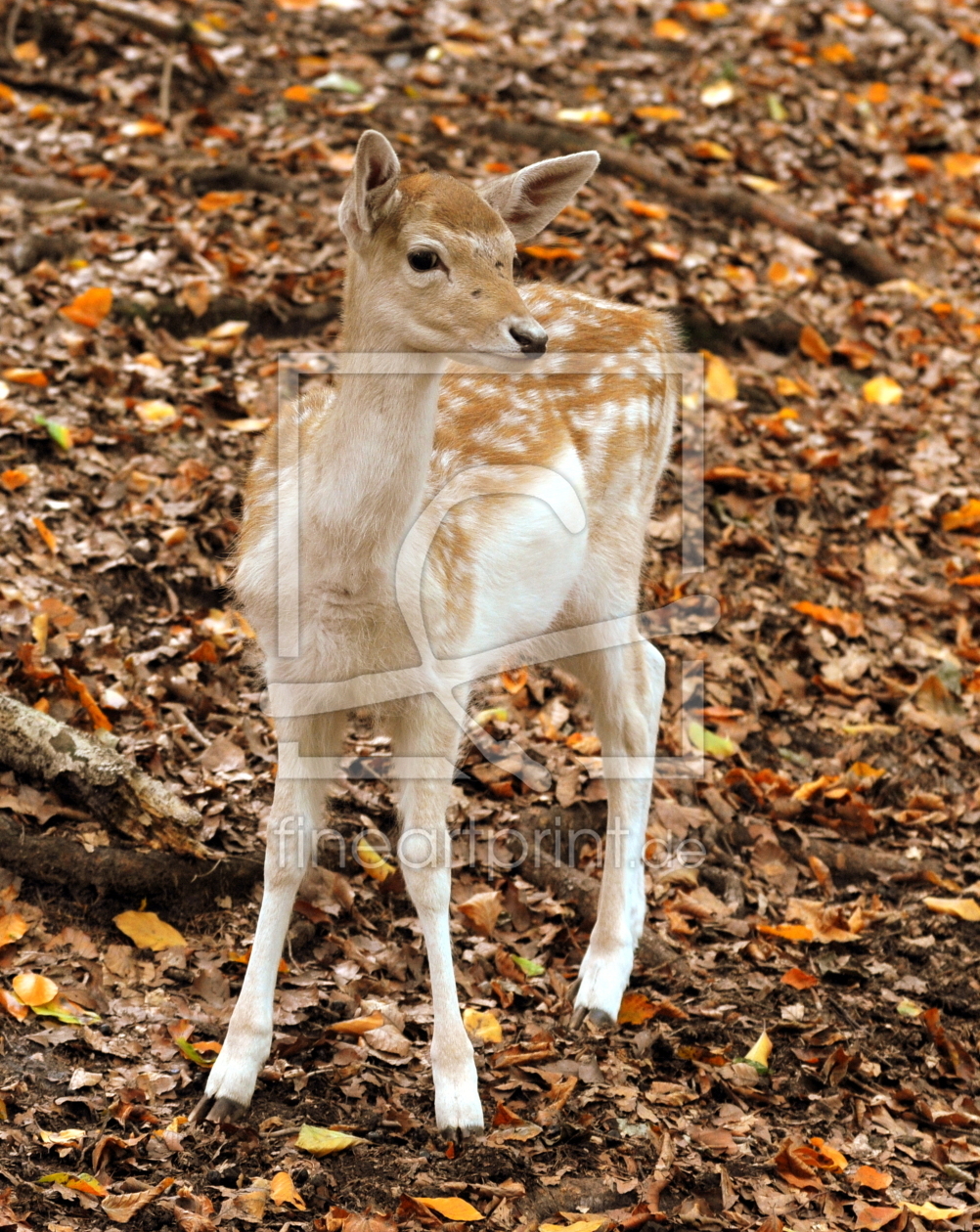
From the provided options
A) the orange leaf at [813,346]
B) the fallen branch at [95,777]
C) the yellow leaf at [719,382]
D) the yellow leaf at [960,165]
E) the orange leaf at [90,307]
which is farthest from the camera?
the yellow leaf at [960,165]

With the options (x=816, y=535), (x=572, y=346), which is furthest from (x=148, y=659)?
(x=816, y=535)

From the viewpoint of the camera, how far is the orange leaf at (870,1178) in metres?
3.65

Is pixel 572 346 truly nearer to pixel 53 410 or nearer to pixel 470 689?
pixel 470 689

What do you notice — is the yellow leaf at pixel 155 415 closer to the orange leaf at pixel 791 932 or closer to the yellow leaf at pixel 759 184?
the orange leaf at pixel 791 932

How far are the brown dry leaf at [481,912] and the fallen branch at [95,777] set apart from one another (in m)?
0.92

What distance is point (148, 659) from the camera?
4.95 metres

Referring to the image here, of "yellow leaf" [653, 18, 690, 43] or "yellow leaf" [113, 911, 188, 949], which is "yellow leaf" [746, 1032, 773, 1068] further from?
"yellow leaf" [653, 18, 690, 43]

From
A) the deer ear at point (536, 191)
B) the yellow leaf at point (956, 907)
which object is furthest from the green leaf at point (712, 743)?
the deer ear at point (536, 191)

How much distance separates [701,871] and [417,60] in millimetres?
6145

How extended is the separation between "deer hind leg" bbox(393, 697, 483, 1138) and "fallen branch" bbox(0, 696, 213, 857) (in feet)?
2.67

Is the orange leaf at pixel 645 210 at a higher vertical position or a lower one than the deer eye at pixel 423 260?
lower

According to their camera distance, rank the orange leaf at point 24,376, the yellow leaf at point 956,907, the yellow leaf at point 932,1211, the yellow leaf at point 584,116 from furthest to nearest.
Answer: the yellow leaf at point 584,116 < the orange leaf at point 24,376 < the yellow leaf at point 956,907 < the yellow leaf at point 932,1211

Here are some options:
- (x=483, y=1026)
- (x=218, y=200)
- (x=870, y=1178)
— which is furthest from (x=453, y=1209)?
(x=218, y=200)

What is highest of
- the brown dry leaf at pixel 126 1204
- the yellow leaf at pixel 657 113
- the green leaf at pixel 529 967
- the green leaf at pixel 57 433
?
the yellow leaf at pixel 657 113
